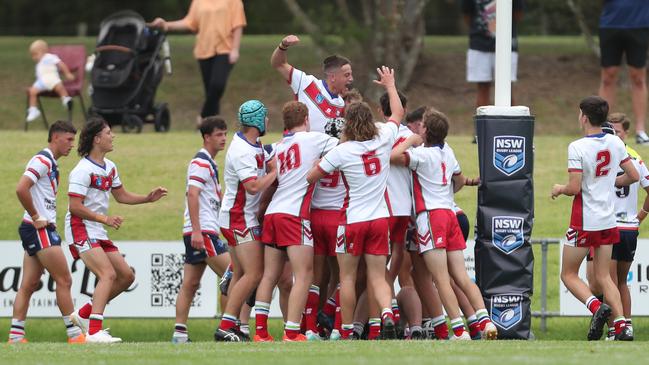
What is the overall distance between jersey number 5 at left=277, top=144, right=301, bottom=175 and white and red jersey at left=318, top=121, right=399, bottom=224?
340 mm

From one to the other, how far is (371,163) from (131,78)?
30.6ft

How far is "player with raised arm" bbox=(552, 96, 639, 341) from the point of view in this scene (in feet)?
40.3

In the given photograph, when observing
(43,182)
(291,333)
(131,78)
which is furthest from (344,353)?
(131,78)

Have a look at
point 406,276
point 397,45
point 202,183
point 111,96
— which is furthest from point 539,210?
point 397,45

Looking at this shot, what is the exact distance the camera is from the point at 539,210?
16828mm

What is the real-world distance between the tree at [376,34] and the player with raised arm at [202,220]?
13.4 meters

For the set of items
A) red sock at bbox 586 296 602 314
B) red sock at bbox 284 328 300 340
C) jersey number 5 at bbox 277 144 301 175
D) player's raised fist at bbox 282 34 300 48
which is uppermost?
player's raised fist at bbox 282 34 300 48

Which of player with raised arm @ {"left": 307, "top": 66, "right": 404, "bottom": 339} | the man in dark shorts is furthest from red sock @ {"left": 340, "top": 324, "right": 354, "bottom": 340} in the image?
the man in dark shorts

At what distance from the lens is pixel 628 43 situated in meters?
17.5

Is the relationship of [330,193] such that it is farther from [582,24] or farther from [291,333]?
[582,24]

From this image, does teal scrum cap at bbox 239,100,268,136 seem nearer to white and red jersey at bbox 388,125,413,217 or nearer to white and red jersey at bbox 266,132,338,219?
white and red jersey at bbox 266,132,338,219

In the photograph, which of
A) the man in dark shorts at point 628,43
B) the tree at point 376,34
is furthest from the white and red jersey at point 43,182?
the tree at point 376,34

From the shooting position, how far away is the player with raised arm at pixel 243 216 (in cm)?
1225

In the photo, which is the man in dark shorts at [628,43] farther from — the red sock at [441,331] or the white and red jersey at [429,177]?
the red sock at [441,331]
